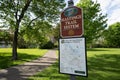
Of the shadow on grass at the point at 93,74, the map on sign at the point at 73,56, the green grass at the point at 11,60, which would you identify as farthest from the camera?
the green grass at the point at 11,60

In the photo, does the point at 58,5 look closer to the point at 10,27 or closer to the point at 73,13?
the point at 10,27

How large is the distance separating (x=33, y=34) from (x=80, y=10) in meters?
19.0

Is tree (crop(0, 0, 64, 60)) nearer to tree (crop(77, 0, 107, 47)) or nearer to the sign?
tree (crop(77, 0, 107, 47))

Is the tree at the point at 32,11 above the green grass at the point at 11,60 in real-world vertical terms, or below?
above

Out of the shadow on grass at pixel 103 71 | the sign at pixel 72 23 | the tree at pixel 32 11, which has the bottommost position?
the shadow on grass at pixel 103 71

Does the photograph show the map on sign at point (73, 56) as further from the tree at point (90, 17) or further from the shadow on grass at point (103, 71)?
the tree at point (90, 17)

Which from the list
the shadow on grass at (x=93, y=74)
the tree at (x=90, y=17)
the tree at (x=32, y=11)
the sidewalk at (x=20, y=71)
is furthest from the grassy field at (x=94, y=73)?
the tree at (x=90, y=17)

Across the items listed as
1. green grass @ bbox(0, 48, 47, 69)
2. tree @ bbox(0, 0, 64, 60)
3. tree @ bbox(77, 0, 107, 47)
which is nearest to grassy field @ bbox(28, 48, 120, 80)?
green grass @ bbox(0, 48, 47, 69)

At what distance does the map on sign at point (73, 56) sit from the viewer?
3262 millimetres

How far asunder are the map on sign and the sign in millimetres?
106

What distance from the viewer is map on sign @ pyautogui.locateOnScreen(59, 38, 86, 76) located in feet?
10.7

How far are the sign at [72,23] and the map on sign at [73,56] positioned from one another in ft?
0.35

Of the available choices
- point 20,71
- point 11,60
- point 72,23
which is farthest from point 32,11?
point 72,23

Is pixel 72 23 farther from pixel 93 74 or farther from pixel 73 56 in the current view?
pixel 93 74
